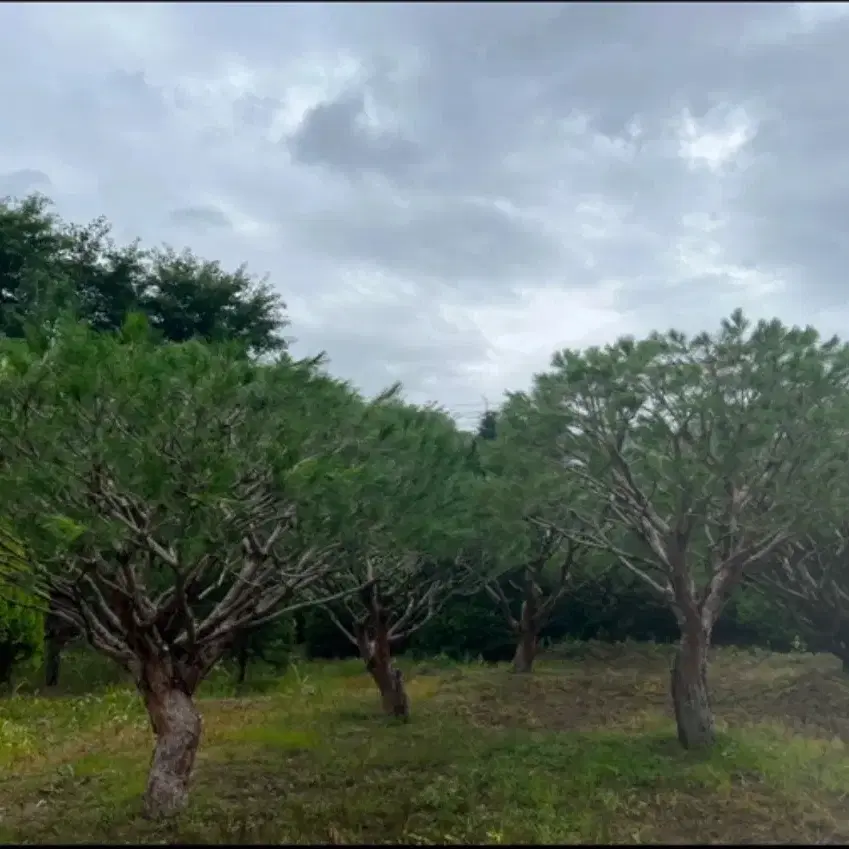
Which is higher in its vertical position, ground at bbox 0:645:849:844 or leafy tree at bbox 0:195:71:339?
leafy tree at bbox 0:195:71:339

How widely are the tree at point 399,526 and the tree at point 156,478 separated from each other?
0.76 meters

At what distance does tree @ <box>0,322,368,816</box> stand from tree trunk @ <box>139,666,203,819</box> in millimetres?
10

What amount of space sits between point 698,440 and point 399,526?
2.87m

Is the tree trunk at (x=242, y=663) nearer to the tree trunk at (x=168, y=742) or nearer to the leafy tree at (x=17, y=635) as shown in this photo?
the leafy tree at (x=17, y=635)

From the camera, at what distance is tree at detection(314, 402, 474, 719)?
865cm

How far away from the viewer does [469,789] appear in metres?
7.91

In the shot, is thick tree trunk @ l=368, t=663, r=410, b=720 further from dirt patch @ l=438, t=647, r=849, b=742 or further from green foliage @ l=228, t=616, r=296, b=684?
green foliage @ l=228, t=616, r=296, b=684

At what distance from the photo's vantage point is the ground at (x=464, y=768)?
7.12 metres

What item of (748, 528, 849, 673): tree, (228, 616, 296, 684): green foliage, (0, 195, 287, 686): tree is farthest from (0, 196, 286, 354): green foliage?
(748, 528, 849, 673): tree

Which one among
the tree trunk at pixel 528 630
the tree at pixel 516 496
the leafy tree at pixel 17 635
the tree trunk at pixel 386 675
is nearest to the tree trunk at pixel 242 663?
the leafy tree at pixel 17 635

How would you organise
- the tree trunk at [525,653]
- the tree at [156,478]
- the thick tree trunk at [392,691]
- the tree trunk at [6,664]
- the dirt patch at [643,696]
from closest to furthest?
the tree at [156,478], the dirt patch at [643,696], the thick tree trunk at [392,691], the tree trunk at [6,664], the tree trunk at [525,653]

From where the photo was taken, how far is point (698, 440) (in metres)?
8.65

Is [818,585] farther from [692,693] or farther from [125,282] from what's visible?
[125,282]

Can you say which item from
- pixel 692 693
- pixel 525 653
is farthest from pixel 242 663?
pixel 692 693
